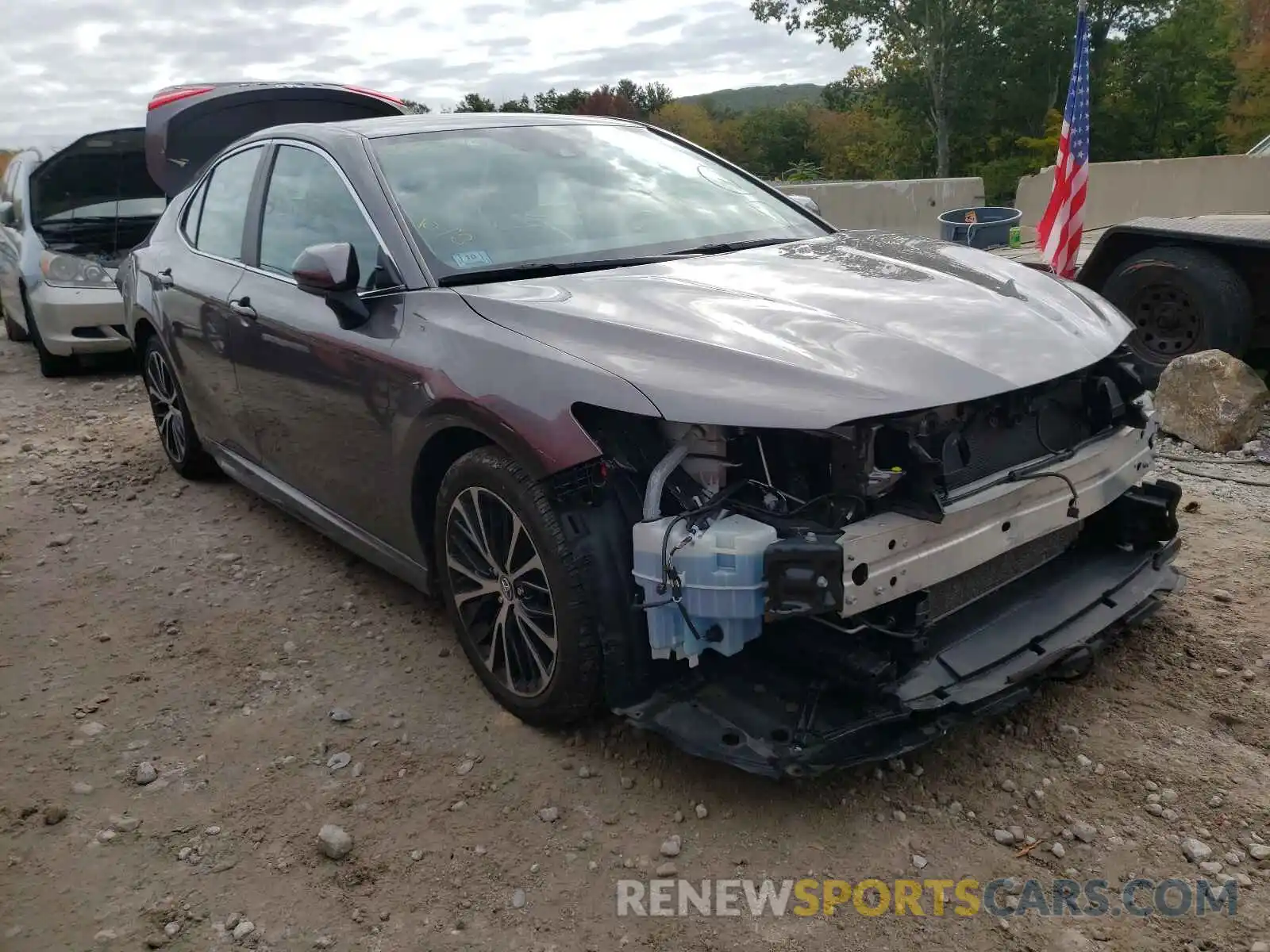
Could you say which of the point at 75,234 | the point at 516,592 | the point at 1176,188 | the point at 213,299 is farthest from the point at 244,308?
the point at 1176,188

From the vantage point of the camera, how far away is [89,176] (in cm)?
874

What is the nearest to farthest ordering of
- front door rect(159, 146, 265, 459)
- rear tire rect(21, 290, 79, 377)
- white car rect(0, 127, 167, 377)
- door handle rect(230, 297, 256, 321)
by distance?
door handle rect(230, 297, 256, 321)
front door rect(159, 146, 265, 459)
white car rect(0, 127, 167, 377)
rear tire rect(21, 290, 79, 377)

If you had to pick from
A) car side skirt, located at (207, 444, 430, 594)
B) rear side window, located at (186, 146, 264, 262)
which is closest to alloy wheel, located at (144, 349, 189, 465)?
car side skirt, located at (207, 444, 430, 594)

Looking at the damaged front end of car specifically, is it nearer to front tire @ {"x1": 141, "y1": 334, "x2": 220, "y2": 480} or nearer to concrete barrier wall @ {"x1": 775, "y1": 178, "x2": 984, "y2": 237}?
front tire @ {"x1": 141, "y1": 334, "x2": 220, "y2": 480}

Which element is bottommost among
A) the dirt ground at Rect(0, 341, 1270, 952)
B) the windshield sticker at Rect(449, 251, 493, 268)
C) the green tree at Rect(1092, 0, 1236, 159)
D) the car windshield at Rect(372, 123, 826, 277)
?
the dirt ground at Rect(0, 341, 1270, 952)

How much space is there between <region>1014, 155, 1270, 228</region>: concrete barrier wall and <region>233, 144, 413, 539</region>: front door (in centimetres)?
1368

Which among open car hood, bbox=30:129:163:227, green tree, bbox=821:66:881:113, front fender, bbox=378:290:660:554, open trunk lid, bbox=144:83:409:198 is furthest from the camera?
green tree, bbox=821:66:881:113

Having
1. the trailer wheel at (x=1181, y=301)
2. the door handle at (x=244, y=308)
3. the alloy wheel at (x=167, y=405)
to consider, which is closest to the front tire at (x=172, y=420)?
the alloy wheel at (x=167, y=405)

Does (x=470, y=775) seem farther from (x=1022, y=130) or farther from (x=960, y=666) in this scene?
(x=1022, y=130)

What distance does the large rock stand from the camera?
16.4 ft

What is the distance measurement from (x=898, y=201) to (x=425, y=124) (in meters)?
14.0

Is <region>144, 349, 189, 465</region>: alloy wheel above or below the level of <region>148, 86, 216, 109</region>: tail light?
below

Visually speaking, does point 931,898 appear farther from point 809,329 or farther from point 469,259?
point 469,259

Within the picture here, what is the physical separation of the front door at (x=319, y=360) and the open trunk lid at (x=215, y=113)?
2.87 meters
